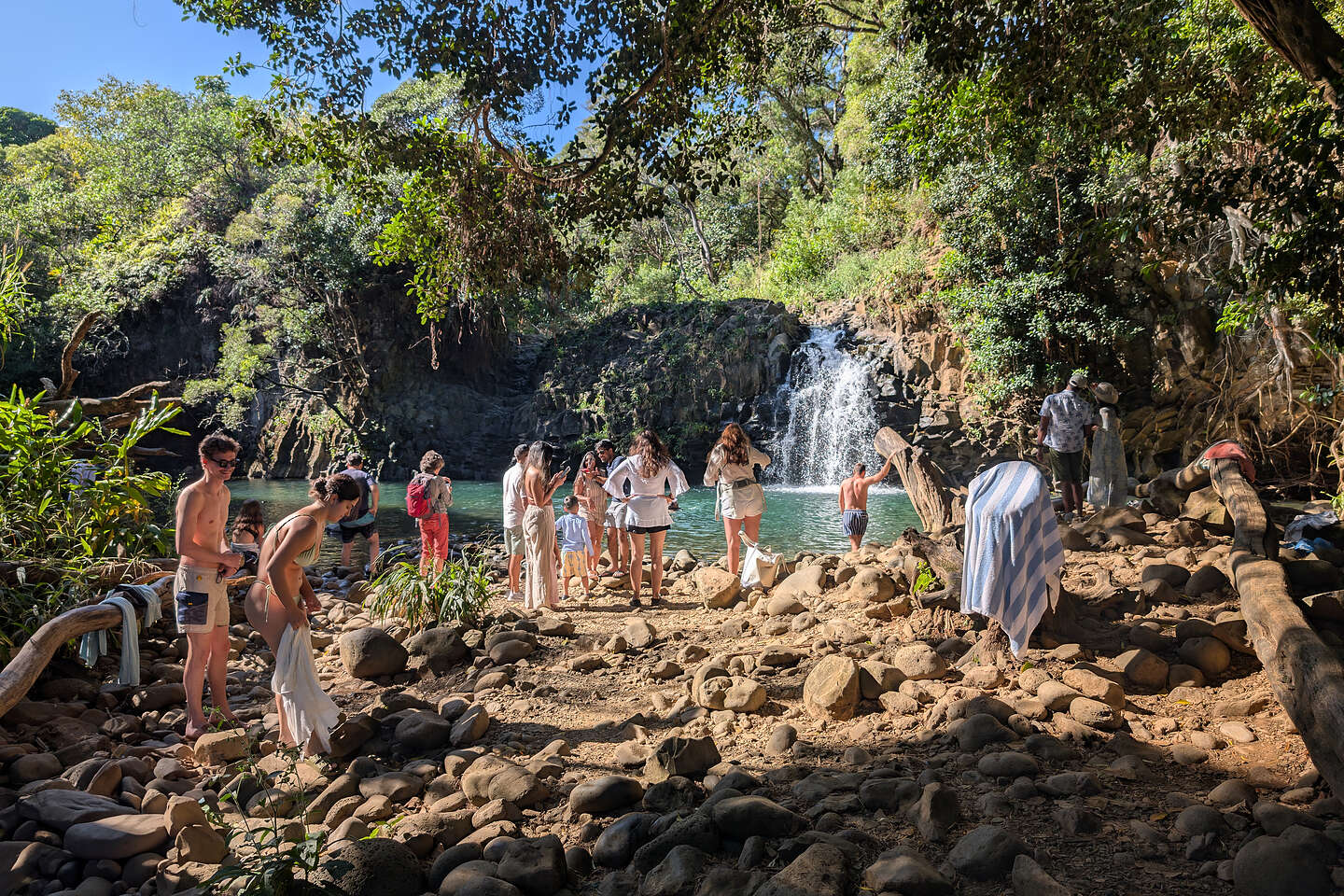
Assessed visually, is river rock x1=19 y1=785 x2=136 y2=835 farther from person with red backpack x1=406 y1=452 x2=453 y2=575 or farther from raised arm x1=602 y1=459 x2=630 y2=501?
person with red backpack x1=406 y1=452 x2=453 y2=575

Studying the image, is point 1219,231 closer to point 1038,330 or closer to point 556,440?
point 1038,330

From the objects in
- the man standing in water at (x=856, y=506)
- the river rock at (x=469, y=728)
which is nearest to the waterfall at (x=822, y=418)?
the man standing in water at (x=856, y=506)

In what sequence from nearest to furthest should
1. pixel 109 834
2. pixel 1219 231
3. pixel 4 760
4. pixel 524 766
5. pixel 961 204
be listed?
pixel 109 834 < pixel 524 766 < pixel 4 760 < pixel 1219 231 < pixel 961 204

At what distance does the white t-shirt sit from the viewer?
7.71 metres

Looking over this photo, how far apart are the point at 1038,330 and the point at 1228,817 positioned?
1409cm

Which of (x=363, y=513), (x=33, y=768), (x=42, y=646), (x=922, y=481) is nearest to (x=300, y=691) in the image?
(x=42, y=646)

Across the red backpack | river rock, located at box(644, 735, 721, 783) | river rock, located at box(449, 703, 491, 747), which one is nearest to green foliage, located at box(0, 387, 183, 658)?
the red backpack

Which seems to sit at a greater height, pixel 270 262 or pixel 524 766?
pixel 270 262

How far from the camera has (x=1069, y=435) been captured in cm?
855

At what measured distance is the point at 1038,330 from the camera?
15258 mm

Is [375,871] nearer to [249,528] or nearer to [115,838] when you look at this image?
[115,838]

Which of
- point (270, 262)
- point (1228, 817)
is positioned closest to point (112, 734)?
point (1228, 817)

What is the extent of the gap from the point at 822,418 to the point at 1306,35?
17058mm

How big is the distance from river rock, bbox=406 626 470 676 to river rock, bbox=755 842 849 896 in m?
3.74
